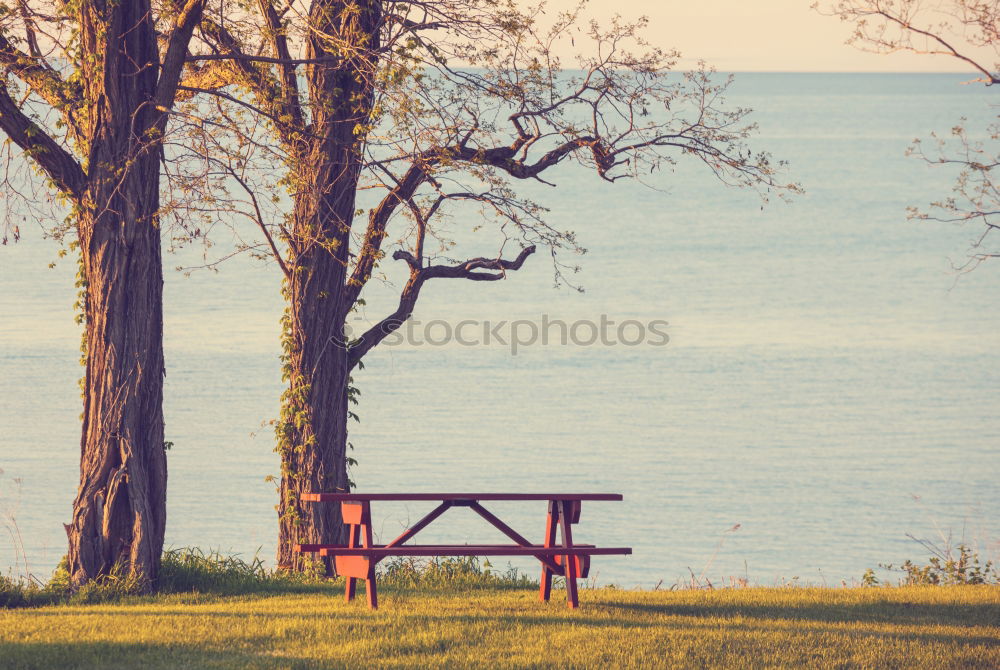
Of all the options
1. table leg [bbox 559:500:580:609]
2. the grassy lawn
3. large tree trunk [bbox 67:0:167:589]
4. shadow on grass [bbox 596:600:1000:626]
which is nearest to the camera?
the grassy lawn

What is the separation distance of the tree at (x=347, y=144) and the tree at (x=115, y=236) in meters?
0.77

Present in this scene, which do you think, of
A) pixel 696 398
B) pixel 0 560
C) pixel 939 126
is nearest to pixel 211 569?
pixel 0 560

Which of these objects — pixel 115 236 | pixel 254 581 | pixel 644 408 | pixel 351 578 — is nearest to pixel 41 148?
pixel 115 236

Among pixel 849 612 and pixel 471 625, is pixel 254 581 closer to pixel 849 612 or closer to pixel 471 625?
pixel 471 625

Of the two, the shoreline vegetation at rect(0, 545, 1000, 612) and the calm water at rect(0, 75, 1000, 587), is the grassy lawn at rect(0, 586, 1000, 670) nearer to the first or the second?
the shoreline vegetation at rect(0, 545, 1000, 612)

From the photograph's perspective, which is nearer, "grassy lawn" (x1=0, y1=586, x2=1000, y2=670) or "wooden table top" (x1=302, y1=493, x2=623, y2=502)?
"grassy lawn" (x1=0, y1=586, x2=1000, y2=670)

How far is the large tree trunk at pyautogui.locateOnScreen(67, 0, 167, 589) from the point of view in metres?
10.1

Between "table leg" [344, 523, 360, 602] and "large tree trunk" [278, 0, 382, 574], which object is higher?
"large tree trunk" [278, 0, 382, 574]

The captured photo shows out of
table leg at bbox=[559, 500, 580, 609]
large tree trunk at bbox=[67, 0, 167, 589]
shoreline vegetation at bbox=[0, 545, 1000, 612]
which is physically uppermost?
large tree trunk at bbox=[67, 0, 167, 589]

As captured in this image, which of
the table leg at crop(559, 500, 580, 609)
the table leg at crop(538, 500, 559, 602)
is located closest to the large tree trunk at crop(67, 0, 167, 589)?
the table leg at crop(538, 500, 559, 602)

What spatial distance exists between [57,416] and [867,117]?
139 m

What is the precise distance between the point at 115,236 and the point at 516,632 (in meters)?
4.65

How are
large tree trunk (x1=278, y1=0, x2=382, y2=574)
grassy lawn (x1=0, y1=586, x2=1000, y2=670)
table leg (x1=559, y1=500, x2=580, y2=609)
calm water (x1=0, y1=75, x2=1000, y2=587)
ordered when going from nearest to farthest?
1. grassy lawn (x1=0, y1=586, x2=1000, y2=670)
2. table leg (x1=559, y1=500, x2=580, y2=609)
3. large tree trunk (x1=278, y1=0, x2=382, y2=574)
4. calm water (x1=0, y1=75, x2=1000, y2=587)

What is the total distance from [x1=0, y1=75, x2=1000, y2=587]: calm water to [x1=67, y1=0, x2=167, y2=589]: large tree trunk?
3.57m
